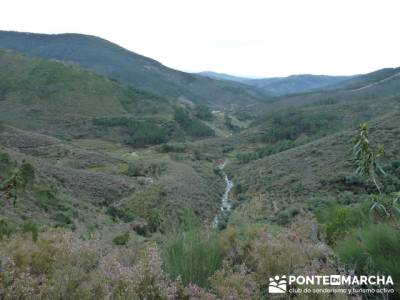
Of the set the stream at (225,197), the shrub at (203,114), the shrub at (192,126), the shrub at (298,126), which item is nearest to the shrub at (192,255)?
the stream at (225,197)

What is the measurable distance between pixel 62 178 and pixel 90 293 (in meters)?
32.8

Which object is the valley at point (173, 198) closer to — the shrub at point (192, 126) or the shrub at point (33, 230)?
the shrub at point (33, 230)

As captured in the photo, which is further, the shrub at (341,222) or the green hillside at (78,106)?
the green hillside at (78,106)

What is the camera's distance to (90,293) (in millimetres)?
3748

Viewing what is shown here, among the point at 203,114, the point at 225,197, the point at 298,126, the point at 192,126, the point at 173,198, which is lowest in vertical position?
the point at 225,197

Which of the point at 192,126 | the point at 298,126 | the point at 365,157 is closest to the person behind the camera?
the point at 365,157

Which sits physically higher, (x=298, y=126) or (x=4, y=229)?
(x=4, y=229)

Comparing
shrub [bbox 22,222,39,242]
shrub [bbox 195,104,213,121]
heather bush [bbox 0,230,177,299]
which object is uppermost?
heather bush [bbox 0,230,177,299]

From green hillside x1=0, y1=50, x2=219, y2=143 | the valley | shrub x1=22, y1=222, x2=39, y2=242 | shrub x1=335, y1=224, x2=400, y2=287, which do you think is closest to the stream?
the valley

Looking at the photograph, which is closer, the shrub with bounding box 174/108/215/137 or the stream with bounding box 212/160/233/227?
the stream with bounding box 212/160/233/227

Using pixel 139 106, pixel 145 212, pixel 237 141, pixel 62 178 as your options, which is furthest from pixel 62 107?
pixel 145 212

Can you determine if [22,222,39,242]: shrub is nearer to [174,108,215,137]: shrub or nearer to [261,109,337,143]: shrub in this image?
[261,109,337,143]: shrub

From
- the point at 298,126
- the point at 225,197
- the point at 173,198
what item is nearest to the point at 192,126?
the point at 298,126

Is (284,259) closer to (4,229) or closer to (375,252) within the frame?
(375,252)
